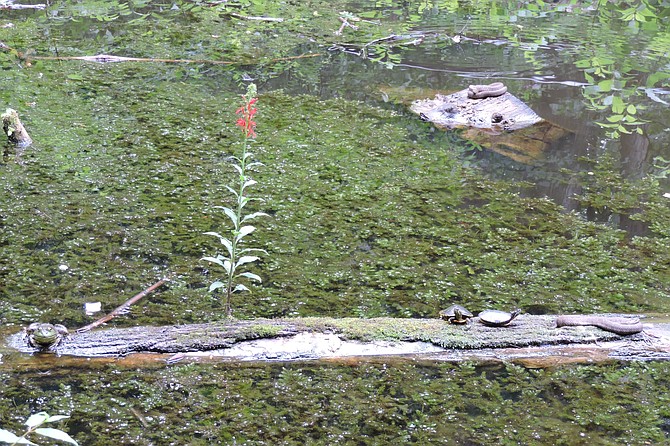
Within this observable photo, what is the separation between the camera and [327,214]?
313cm

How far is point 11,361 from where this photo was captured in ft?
6.57

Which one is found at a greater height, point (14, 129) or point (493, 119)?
point (14, 129)

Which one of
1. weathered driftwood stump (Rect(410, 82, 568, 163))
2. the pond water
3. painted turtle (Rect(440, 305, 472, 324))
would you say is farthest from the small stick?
weathered driftwood stump (Rect(410, 82, 568, 163))

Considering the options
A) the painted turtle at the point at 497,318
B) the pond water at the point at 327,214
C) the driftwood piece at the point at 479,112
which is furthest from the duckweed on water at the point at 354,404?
the driftwood piece at the point at 479,112

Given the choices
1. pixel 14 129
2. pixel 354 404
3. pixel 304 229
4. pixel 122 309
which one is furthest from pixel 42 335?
pixel 14 129

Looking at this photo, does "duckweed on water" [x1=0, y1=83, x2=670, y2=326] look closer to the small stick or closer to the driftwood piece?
the small stick

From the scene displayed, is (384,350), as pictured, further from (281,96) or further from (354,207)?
(281,96)

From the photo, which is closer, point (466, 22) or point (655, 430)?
point (655, 430)

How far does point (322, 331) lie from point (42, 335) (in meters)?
0.82

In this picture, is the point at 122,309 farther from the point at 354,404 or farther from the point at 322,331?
the point at 354,404

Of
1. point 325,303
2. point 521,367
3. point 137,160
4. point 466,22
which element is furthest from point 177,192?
point 466,22

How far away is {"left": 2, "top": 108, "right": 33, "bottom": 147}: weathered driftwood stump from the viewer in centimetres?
351

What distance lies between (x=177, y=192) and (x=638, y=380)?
207 centimetres

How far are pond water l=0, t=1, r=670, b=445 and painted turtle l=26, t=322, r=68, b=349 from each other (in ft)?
0.15
